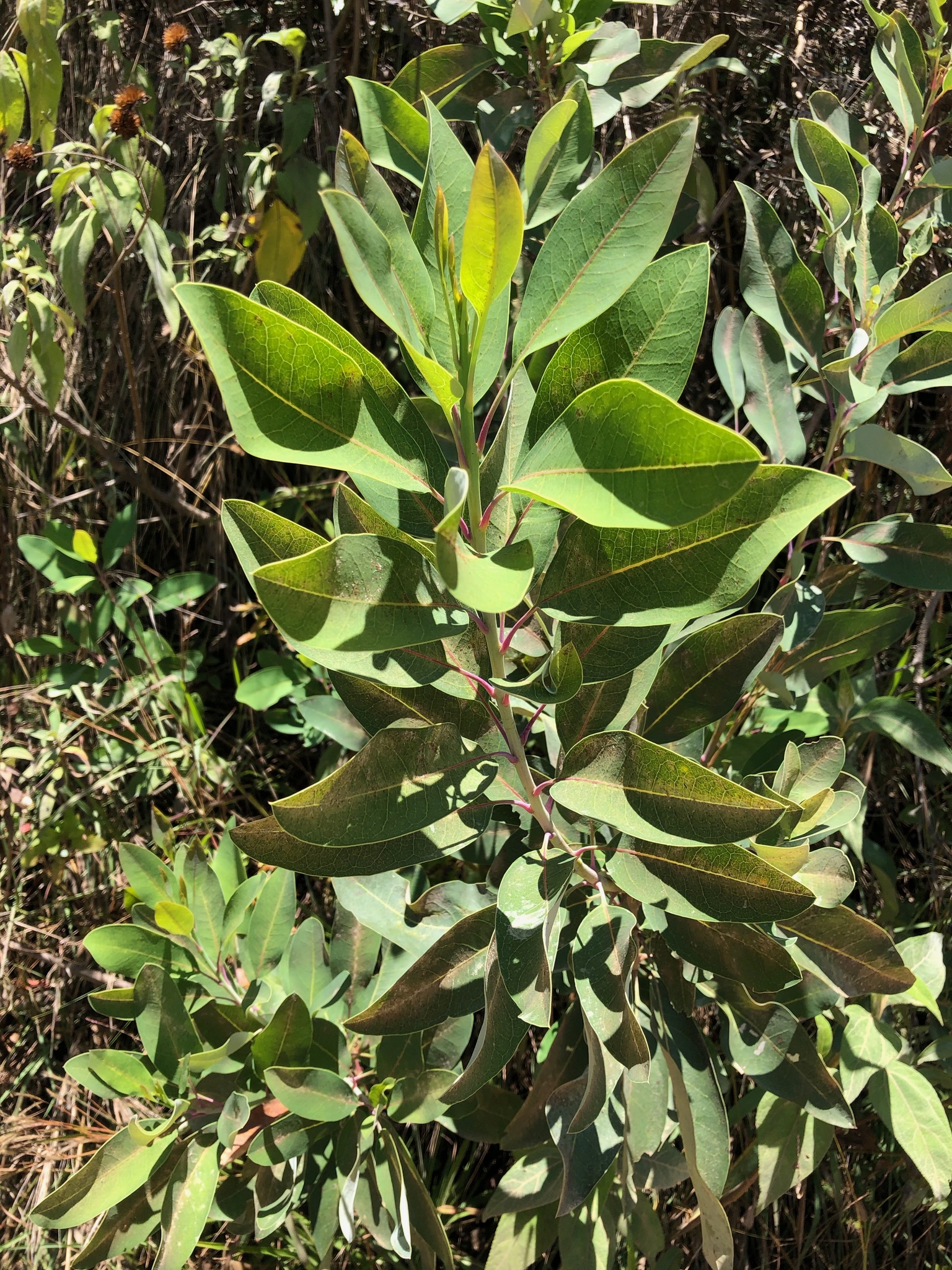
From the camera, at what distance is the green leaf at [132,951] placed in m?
1.17

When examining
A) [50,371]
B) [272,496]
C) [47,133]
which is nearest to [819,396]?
[272,496]

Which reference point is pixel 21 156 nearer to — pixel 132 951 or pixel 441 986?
pixel 132 951

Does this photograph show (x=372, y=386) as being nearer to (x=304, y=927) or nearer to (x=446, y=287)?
(x=446, y=287)

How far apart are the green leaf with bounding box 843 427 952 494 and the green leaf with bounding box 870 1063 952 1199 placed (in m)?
0.77

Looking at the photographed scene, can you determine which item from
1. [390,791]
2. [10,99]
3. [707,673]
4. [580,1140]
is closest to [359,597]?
[390,791]

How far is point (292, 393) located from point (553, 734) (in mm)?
547

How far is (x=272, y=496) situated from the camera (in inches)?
71.4

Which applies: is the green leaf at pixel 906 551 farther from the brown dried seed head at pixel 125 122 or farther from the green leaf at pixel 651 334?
the brown dried seed head at pixel 125 122

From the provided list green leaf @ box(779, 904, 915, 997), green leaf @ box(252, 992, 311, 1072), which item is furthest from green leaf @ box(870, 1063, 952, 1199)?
green leaf @ box(252, 992, 311, 1072)

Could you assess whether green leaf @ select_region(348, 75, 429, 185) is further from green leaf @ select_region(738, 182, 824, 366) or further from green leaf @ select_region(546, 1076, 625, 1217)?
green leaf @ select_region(546, 1076, 625, 1217)

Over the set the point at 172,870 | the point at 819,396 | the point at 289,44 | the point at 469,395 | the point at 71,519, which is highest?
the point at 289,44

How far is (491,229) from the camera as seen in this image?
0.54 m

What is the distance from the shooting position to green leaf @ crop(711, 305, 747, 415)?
3.86 feet

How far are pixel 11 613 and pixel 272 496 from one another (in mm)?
752
